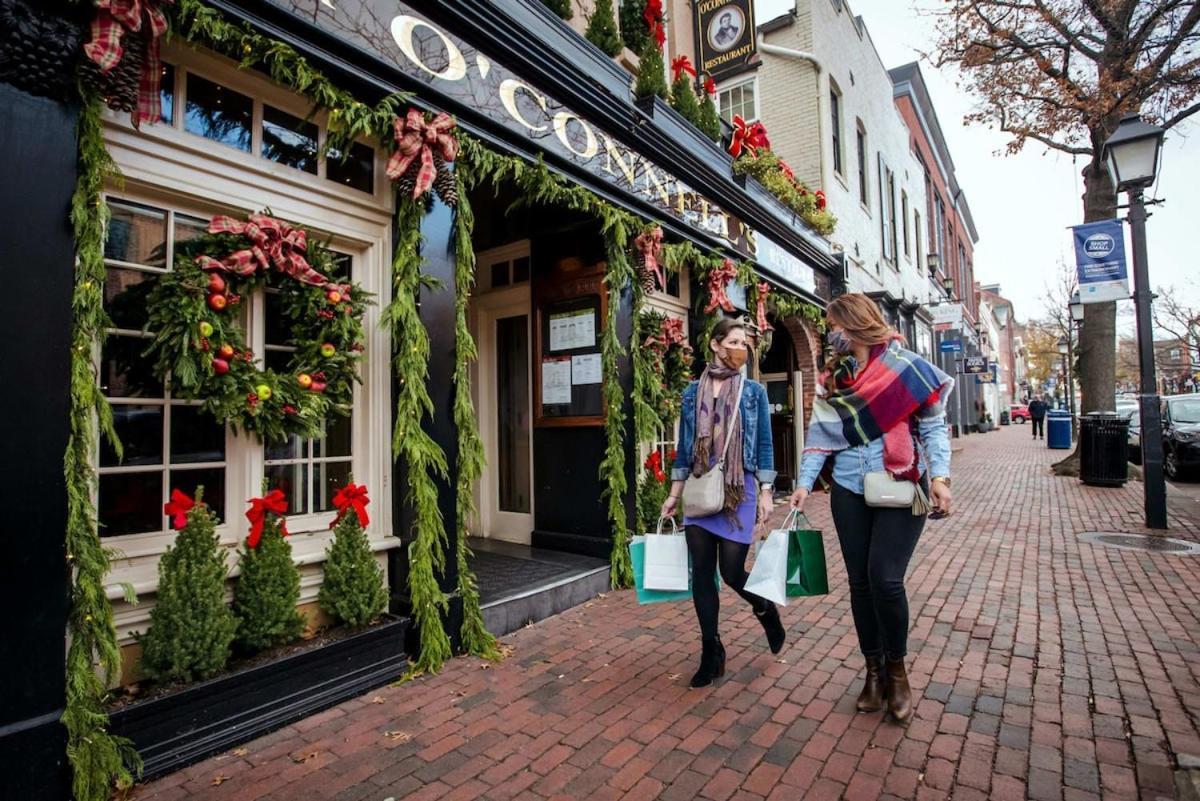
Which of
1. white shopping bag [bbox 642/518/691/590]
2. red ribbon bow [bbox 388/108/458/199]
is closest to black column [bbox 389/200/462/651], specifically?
red ribbon bow [bbox 388/108/458/199]

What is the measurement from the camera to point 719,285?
21.8ft

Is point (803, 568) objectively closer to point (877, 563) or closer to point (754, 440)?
point (877, 563)

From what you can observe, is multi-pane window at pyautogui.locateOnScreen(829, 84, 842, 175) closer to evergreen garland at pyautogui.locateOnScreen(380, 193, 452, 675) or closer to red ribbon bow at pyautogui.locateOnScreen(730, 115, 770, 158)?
red ribbon bow at pyautogui.locateOnScreen(730, 115, 770, 158)

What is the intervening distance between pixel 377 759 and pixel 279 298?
7.37 feet

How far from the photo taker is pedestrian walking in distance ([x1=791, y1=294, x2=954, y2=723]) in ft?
8.65

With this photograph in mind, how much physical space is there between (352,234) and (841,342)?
2766 millimetres

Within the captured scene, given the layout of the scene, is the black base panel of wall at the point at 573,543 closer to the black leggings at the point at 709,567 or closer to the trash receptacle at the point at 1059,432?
the black leggings at the point at 709,567

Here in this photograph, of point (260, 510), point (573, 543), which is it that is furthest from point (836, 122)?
point (260, 510)

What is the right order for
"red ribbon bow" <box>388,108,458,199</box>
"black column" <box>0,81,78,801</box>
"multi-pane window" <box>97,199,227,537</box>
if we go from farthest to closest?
"red ribbon bow" <box>388,108,458,199</box> < "multi-pane window" <box>97,199,227,537</box> < "black column" <box>0,81,78,801</box>

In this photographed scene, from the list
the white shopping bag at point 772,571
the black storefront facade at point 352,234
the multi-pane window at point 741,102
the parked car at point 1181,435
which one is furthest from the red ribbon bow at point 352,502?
the parked car at point 1181,435

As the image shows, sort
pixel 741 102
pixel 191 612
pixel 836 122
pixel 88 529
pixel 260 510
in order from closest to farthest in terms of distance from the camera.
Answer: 1. pixel 88 529
2. pixel 191 612
3. pixel 260 510
4. pixel 741 102
5. pixel 836 122

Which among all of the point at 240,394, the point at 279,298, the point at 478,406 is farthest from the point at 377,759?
the point at 478,406

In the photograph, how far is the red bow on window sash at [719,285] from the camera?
662 centimetres

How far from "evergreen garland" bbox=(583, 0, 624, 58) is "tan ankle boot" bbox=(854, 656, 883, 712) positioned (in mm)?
5355
